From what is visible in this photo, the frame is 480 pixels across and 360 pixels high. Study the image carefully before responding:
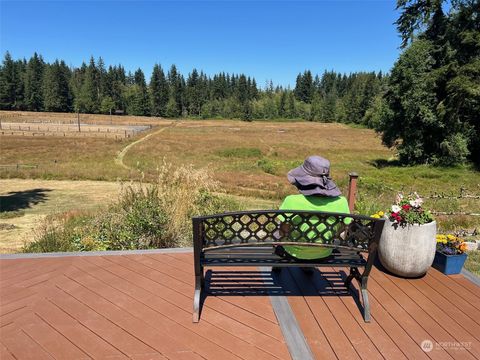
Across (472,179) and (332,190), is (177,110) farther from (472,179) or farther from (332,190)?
(332,190)

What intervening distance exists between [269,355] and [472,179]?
19.4m

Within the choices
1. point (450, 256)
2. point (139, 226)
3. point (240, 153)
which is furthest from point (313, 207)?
point (240, 153)

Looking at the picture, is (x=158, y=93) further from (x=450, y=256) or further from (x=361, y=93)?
(x=450, y=256)

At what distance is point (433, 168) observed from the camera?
20.8 meters

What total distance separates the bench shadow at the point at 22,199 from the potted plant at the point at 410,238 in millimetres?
13643

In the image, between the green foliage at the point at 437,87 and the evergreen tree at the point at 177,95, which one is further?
the evergreen tree at the point at 177,95

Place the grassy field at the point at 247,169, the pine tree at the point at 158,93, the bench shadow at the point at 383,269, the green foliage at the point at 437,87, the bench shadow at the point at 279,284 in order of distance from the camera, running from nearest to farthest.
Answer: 1. the bench shadow at the point at 279,284
2. the bench shadow at the point at 383,269
3. the grassy field at the point at 247,169
4. the green foliage at the point at 437,87
5. the pine tree at the point at 158,93

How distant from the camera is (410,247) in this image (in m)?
3.48

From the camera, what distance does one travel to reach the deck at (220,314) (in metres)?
2.51

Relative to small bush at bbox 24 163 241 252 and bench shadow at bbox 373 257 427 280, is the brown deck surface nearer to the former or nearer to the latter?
bench shadow at bbox 373 257 427 280

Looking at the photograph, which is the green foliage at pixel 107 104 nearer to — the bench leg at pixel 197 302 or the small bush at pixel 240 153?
the small bush at pixel 240 153

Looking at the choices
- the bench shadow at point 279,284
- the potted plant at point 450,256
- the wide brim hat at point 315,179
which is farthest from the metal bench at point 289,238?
the potted plant at point 450,256

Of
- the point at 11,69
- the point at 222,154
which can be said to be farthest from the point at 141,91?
the point at 222,154

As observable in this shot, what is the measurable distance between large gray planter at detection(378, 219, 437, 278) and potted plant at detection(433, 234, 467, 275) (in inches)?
12.9
